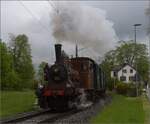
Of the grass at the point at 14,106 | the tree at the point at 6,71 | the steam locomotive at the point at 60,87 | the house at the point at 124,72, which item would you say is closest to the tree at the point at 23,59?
the tree at the point at 6,71

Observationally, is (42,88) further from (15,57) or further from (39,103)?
(15,57)

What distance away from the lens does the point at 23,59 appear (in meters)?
102

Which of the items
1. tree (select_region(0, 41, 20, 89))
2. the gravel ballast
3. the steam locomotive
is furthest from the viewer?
tree (select_region(0, 41, 20, 89))

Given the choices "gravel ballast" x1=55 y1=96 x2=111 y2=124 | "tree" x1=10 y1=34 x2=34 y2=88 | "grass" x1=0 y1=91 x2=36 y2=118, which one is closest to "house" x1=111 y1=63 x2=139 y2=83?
"tree" x1=10 y1=34 x2=34 y2=88

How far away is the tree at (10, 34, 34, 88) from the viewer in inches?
3949

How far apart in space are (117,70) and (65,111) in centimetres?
9110

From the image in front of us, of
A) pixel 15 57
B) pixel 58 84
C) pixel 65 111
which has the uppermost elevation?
pixel 15 57

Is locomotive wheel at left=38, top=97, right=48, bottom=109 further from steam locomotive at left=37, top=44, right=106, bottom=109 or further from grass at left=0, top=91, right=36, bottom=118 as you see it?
grass at left=0, top=91, right=36, bottom=118

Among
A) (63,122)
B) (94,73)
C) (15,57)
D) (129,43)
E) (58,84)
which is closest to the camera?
(63,122)

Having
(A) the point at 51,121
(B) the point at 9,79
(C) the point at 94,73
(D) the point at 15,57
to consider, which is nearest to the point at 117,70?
(D) the point at 15,57

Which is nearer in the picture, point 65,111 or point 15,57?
point 65,111

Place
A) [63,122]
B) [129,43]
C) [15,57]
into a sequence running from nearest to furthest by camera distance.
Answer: [63,122]
[15,57]
[129,43]

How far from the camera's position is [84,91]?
90.7 ft

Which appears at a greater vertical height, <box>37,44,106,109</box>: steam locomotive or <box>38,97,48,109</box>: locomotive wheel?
<box>37,44,106,109</box>: steam locomotive
